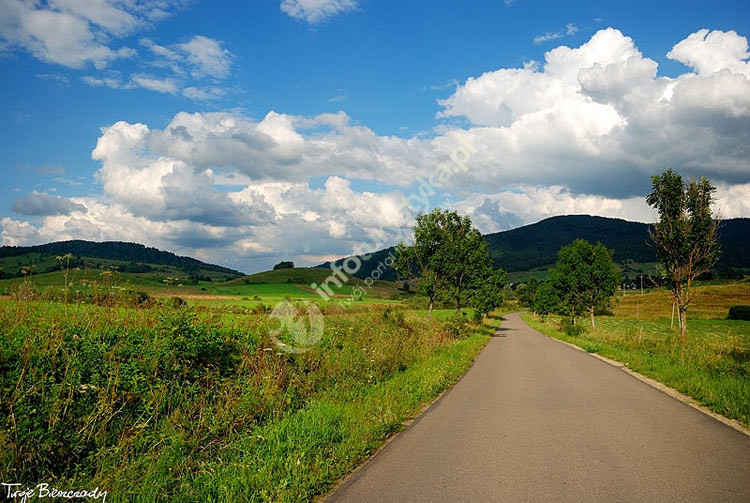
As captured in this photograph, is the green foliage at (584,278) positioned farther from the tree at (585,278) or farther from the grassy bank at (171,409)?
the grassy bank at (171,409)

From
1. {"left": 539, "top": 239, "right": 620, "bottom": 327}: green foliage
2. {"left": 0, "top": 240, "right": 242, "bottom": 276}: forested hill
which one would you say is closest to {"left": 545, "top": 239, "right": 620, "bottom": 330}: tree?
{"left": 539, "top": 239, "right": 620, "bottom": 327}: green foliage

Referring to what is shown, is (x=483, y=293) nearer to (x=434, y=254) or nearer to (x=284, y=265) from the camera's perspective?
(x=434, y=254)

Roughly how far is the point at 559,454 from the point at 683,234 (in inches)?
1132

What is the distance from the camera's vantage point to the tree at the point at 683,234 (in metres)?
28.7

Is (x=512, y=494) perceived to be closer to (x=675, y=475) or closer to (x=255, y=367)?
(x=675, y=475)

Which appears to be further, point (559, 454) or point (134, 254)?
point (134, 254)

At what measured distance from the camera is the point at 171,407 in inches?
271

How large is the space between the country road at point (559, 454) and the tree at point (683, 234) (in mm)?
22807

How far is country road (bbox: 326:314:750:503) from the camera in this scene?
488cm

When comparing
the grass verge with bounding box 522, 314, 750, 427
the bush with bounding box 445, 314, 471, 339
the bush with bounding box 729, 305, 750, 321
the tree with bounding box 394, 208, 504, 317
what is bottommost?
the bush with bounding box 729, 305, 750, 321

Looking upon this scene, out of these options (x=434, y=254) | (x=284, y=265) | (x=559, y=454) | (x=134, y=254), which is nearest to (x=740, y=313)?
(x=434, y=254)

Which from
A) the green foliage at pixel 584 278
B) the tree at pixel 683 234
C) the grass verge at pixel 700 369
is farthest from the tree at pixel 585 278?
the grass verge at pixel 700 369

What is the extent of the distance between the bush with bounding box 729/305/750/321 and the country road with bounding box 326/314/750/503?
69.0m

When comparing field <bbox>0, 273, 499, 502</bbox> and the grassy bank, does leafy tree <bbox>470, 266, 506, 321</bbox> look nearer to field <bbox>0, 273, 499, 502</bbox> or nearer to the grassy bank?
field <bbox>0, 273, 499, 502</bbox>
